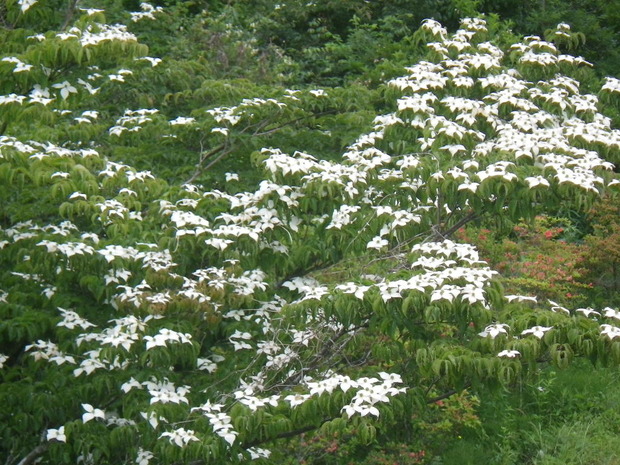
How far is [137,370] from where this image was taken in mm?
5027

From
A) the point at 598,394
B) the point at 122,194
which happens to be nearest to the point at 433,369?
the point at 122,194

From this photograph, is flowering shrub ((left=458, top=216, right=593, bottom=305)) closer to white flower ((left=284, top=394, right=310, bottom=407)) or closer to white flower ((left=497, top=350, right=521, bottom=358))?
white flower ((left=497, top=350, right=521, bottom=358))

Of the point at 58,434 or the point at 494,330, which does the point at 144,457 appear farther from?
the point at 494,330

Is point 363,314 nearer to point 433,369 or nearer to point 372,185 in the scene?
point 433,369

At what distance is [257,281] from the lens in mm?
5348

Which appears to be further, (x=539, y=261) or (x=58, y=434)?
(x=539, y=261)

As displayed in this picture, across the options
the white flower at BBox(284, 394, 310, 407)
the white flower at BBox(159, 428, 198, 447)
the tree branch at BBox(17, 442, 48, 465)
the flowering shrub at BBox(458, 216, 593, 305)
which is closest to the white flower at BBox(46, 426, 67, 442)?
the tree branch at BBox(17, 442, 48, 465)

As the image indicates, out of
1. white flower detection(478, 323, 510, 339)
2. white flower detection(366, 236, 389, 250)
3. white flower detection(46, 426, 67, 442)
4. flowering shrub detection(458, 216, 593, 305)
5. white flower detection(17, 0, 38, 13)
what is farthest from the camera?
flowering shrub detection(458, 216, 593, 305)

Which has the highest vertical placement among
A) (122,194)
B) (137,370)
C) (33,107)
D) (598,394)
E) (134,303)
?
(33,107)

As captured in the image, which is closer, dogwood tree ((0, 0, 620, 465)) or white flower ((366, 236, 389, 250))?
dogwood tree ((0, 0, 620, 465))

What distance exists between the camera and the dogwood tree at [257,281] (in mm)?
4488

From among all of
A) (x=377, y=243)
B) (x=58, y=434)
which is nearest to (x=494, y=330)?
(x=377, y=243)

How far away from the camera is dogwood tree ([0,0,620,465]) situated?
177 inches

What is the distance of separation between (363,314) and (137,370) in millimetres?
1291
